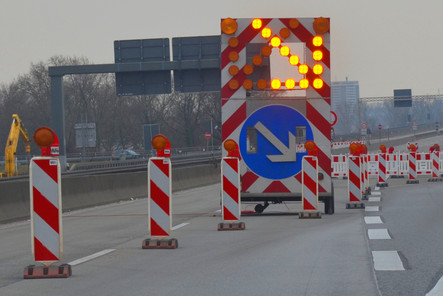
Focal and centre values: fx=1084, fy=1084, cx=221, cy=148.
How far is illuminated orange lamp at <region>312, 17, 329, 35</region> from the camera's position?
1866 centimetres

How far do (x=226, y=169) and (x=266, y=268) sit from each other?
244 inches

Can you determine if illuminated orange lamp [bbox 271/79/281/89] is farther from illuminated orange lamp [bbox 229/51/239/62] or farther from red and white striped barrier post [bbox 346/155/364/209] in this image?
red and white striped barrier post [bbox 346/155/364/209]

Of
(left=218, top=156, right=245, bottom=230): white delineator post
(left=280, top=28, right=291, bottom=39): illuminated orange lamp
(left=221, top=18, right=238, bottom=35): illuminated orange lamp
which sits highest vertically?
(left=221, top=18, right=238, bottom=35): illuminated orange lamp

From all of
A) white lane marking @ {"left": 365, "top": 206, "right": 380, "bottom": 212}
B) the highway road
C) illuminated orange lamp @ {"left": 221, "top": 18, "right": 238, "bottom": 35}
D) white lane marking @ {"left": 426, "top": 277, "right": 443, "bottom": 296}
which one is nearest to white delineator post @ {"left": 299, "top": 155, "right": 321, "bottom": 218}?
the highway road

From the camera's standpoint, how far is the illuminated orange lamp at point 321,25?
18.7 meters

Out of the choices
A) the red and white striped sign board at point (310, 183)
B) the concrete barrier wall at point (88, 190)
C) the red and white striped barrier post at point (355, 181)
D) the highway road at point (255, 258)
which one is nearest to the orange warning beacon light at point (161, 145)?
the highway road at point (255, 258)

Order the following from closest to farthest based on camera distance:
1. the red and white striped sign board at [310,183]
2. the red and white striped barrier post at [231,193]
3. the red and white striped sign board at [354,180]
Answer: the red and white striped barrier post at [231,193], the red and white striped sign board at [310,183], the red and white striped sign board at [354,180]

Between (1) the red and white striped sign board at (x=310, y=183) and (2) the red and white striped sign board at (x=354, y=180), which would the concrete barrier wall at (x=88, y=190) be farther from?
(2) the red and white striped sign board at (x=354, y=180)

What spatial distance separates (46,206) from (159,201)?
2747 mm

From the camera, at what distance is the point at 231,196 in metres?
16.3

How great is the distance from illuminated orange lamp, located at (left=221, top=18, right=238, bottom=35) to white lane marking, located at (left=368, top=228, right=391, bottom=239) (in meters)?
5.29

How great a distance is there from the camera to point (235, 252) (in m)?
12.3

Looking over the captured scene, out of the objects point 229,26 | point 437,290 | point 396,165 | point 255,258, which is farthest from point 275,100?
point 396,165

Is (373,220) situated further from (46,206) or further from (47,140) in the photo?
(47,140)
